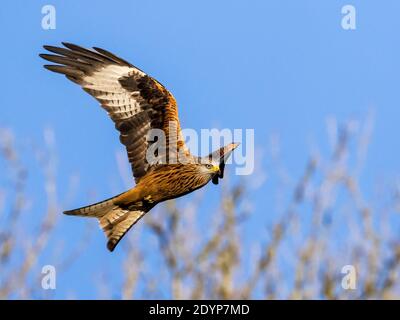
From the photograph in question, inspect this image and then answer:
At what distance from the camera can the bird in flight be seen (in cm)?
1066

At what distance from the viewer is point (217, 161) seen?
10.7 meters

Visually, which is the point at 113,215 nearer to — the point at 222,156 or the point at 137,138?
the point at 137,138

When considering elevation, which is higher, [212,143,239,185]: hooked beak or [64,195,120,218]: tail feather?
[212,143,239,185]: hooked beak

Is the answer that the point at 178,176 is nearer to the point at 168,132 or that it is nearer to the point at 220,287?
the point at 168,132

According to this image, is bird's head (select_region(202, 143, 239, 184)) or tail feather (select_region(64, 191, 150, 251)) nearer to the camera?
tail feather (select_region(64, 191, 150, 251))

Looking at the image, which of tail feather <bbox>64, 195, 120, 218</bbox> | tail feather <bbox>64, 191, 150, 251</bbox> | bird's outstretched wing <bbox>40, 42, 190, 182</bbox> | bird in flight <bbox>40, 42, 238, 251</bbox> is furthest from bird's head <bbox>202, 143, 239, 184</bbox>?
tail feather <bbox>64, 195, 120, 218</bbox>

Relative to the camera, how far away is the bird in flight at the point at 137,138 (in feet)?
35.0

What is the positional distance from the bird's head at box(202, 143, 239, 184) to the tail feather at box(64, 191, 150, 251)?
26.7 inches

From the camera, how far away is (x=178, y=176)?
1077cm

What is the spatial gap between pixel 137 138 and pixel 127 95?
1.87 feet

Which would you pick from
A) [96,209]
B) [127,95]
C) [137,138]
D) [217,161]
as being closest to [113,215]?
[96,209]

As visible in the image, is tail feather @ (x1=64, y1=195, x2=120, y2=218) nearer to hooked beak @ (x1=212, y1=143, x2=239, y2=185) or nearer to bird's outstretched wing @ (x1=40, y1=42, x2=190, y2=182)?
bird's outstretched wing @ (x1=40, y1=42, x2=190, y2=182)

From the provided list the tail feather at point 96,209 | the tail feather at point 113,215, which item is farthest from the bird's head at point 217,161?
the tail feather at point 96,209

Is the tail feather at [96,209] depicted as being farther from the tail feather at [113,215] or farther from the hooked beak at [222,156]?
the hooked beak at [222,156]
